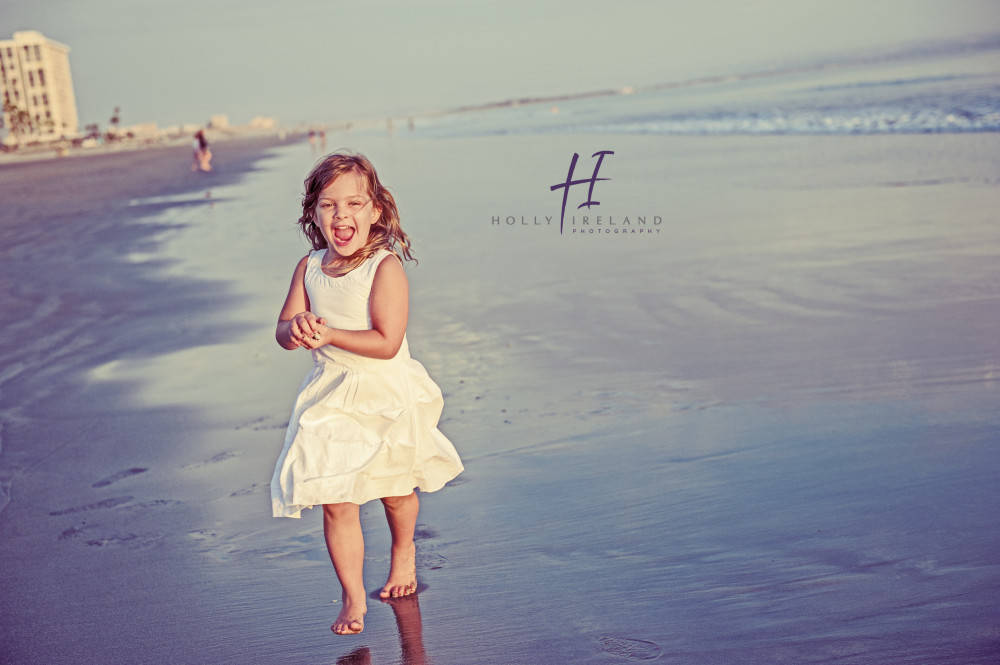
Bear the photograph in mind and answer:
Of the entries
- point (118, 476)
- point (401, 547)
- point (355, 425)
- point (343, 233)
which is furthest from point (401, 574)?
point (118, 476)

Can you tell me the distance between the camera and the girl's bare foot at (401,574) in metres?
3.04

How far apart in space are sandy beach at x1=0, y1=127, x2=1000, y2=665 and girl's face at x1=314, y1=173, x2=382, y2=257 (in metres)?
1.11

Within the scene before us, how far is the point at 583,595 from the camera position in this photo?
2906 mm

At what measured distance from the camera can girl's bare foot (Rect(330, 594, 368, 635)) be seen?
2.82 m

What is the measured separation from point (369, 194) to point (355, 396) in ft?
2.04

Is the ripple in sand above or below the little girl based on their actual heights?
below

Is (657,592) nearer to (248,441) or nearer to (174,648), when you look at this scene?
(174,648)

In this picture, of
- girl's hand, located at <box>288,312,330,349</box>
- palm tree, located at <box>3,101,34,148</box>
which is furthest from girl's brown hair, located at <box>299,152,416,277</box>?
palm tree, located at <box>3,101,34,148</box>

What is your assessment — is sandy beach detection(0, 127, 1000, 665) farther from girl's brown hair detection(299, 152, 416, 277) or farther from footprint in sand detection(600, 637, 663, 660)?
girl's brown hair detection(299, 152, 416, 277)

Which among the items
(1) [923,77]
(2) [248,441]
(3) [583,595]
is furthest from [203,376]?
(1) [923,77]

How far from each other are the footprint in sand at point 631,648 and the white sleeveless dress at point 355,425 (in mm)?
734

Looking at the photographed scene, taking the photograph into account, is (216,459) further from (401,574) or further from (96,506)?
(401,574)

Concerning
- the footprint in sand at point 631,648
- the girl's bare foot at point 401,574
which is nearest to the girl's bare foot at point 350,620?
the girl's bare foot at point 401,574

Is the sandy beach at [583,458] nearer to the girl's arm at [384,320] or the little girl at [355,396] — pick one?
the little girl at [355,396]
